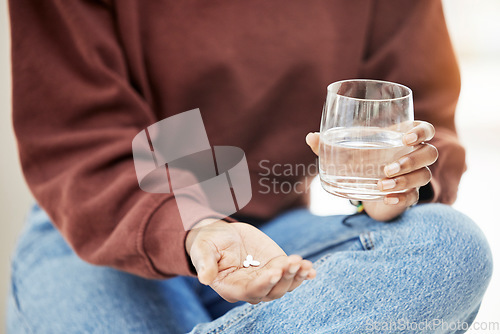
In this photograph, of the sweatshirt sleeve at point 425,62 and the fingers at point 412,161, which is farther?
the sweatshirt sleeve at point 425,62

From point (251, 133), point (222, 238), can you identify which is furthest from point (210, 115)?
point (222, 238)

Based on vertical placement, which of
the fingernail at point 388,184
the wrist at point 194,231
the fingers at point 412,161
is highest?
the fingers at point 412,161

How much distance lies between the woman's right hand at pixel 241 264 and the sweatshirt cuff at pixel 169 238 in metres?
0.02

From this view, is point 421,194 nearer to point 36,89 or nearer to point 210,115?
point 210,115

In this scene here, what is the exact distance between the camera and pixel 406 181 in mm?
318

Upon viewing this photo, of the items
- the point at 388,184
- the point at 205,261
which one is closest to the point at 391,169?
the point at 388,184

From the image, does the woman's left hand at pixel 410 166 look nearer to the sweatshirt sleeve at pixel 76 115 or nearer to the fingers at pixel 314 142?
the fingers at pixel 314 142

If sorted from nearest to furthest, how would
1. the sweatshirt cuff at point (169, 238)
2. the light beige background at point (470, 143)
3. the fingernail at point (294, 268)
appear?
1. the fingernail at point (294, 268)
2. the sweatshirt cuff at point (169, 238)
3. the light beige background at point (470, 143)

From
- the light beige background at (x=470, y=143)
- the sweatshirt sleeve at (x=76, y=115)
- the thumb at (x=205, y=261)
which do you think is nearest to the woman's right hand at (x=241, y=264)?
the thumb at (x=205, y=261)

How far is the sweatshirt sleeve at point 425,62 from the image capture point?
0.43 m

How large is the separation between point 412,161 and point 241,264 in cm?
12

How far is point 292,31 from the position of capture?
0.41 m

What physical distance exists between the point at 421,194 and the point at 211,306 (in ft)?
0.73

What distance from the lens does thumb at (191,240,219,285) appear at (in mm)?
274
